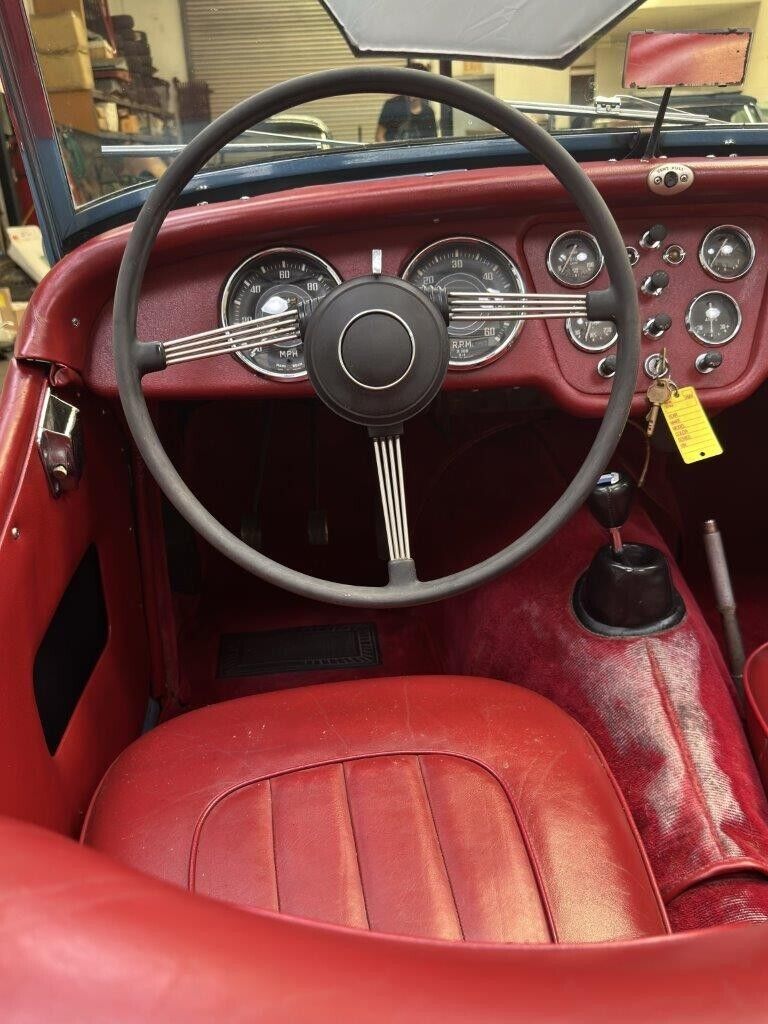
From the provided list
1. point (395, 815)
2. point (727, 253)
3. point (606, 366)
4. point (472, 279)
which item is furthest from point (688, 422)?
point (395, 815)

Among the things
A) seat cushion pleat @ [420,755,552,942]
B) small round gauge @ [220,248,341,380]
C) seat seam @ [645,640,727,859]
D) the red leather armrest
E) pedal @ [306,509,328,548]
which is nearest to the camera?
the red leather armrest

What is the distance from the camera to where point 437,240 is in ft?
3.91

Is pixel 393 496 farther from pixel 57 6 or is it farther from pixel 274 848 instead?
pixel 57 6

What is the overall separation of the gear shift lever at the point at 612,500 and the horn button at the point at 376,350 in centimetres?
43

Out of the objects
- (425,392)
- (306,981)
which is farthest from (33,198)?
(306,981)

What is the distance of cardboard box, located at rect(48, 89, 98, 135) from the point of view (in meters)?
1.25

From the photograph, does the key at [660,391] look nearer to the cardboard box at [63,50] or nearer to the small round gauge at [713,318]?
the small round gauge at [713,318]

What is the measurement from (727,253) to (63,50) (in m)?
1.10

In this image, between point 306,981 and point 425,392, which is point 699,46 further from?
point 306,981

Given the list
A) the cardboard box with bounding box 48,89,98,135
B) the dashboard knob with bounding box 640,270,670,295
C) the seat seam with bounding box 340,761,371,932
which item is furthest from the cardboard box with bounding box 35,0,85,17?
the seat seam with bounding box 340,761,371,932

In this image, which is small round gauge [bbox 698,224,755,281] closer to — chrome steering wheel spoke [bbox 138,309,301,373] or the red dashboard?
the red dashboard

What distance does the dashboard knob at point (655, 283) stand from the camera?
1.20 m

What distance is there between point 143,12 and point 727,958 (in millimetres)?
1456

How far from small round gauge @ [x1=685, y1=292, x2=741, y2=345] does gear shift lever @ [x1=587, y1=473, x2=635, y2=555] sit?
0.26m
